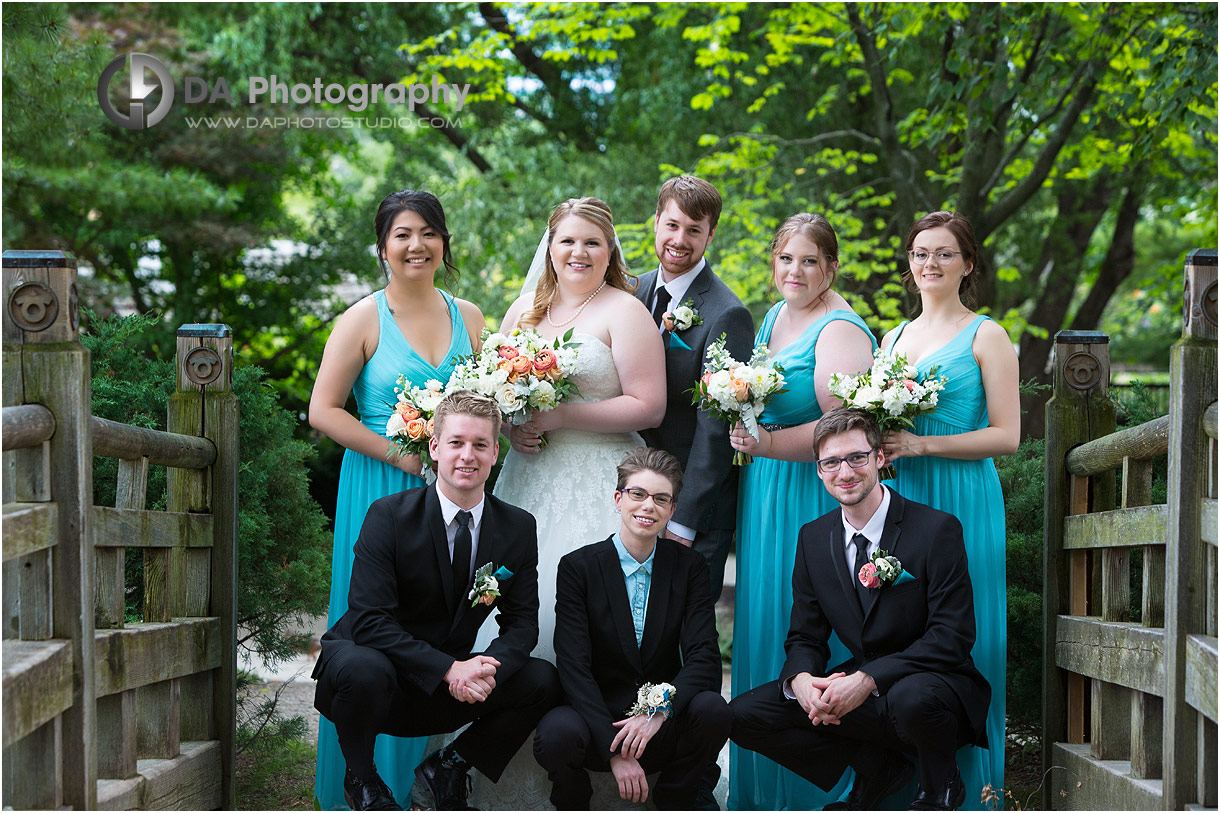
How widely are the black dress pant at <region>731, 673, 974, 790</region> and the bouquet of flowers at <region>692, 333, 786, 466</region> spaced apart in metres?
1.04

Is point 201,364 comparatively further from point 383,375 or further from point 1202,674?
point 1202,674

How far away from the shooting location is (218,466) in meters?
5.05

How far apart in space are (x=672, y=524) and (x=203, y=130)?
10.7 meters

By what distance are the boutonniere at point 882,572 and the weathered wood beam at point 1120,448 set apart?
961 mm

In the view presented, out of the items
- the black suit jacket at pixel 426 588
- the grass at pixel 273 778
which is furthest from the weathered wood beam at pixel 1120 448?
the grass at pixel 273 778

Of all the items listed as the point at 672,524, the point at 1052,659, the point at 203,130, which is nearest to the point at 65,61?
the point at 203,130

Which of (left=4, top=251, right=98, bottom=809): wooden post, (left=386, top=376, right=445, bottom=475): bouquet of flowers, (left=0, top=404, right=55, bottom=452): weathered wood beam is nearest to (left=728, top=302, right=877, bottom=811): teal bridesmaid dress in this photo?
(left=386, top=376, right=445, bottom=475): bouquet of flowers

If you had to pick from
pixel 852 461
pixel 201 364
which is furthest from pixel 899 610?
pixel 201 364

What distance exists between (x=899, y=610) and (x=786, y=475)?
0.79 metres

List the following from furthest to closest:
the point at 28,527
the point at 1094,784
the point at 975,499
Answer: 1. the point at 975,499
2. the point at 1094,784
3. the point at 28,527

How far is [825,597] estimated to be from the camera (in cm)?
434

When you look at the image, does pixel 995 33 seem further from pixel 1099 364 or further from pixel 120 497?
pixel 120 497

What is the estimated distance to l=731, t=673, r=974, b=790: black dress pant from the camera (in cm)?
401

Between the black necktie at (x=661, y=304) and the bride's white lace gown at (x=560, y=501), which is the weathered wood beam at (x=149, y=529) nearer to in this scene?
the bride's white lace gown at (x=560, y=501)
